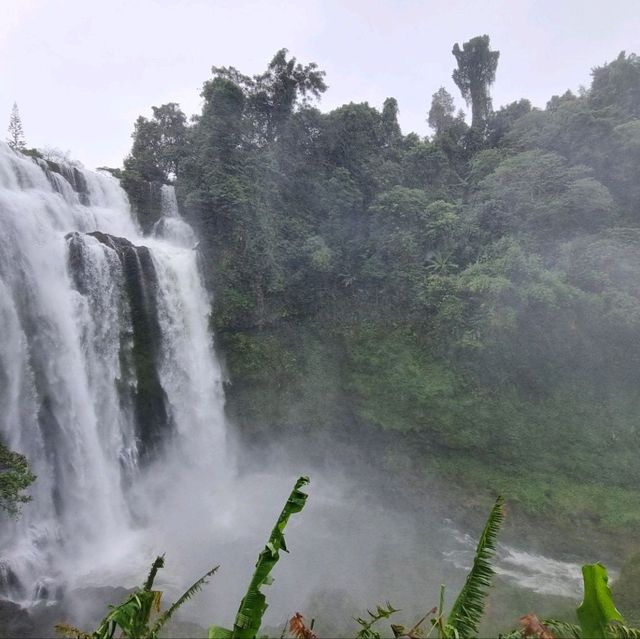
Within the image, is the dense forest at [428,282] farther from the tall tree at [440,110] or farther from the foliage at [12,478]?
the tall tree at [440,110]

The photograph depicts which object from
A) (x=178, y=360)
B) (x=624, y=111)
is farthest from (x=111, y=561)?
(x=624, y=111)

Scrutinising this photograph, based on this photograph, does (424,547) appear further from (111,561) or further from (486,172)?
(486,172)

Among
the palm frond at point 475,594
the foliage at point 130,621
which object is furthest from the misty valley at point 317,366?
the palm frond at point 475,594

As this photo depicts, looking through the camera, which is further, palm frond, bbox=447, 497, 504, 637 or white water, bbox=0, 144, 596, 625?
white water, bbox=0, 144, 596, 625

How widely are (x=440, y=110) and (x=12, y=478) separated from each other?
4195 centimetres

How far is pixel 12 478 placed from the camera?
9922mm

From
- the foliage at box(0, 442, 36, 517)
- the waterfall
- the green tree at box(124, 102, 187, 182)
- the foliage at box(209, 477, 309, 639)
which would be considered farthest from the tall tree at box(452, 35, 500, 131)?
the foliage at box(209, 477, 309, 639)

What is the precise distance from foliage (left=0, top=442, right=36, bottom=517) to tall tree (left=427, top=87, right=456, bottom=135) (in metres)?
40.0

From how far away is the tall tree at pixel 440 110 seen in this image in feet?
132

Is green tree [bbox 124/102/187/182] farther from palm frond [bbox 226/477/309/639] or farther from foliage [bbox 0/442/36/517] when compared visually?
palm frond [bbox 226/477/309/639]

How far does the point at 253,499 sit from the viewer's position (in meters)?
17.5

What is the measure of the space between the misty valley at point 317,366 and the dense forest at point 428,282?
0.35 ft

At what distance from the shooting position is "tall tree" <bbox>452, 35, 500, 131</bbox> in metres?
33.9

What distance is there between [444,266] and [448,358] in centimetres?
461
